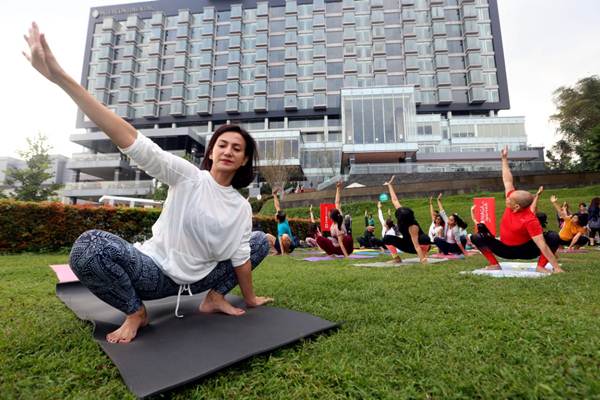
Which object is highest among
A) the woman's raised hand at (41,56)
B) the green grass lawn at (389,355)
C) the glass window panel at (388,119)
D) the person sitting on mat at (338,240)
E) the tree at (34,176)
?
the glass window panel at (388,119)

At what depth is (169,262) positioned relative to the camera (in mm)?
1974

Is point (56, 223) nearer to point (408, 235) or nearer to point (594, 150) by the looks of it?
point (408, 235)

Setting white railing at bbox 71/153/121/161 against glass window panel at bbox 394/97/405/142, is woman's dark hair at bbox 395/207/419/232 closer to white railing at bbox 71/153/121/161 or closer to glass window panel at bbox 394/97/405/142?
glass window panel at bbox 394/97/405/142

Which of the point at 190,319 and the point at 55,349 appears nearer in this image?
the point at 55,349

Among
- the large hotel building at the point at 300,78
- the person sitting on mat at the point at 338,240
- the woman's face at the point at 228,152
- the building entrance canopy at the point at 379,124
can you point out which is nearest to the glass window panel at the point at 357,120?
the building entrance canopy at the point at 379,124

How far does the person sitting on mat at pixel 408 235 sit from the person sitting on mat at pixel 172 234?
426 cm

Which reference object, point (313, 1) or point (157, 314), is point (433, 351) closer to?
point (157, 314)

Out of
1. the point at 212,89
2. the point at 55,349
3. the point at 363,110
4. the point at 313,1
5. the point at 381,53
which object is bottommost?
the point at 55,349

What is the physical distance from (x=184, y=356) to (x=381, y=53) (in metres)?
54.3

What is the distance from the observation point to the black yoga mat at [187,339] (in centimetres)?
142

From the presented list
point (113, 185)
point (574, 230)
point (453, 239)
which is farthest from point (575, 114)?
point (113, 185)

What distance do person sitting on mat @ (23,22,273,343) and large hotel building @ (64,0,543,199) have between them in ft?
122

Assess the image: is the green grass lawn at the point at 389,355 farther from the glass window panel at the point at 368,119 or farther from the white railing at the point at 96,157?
the white railing at the point at 96,157

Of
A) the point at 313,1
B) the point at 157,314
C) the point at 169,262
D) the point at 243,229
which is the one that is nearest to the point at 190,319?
the point at 157,314
